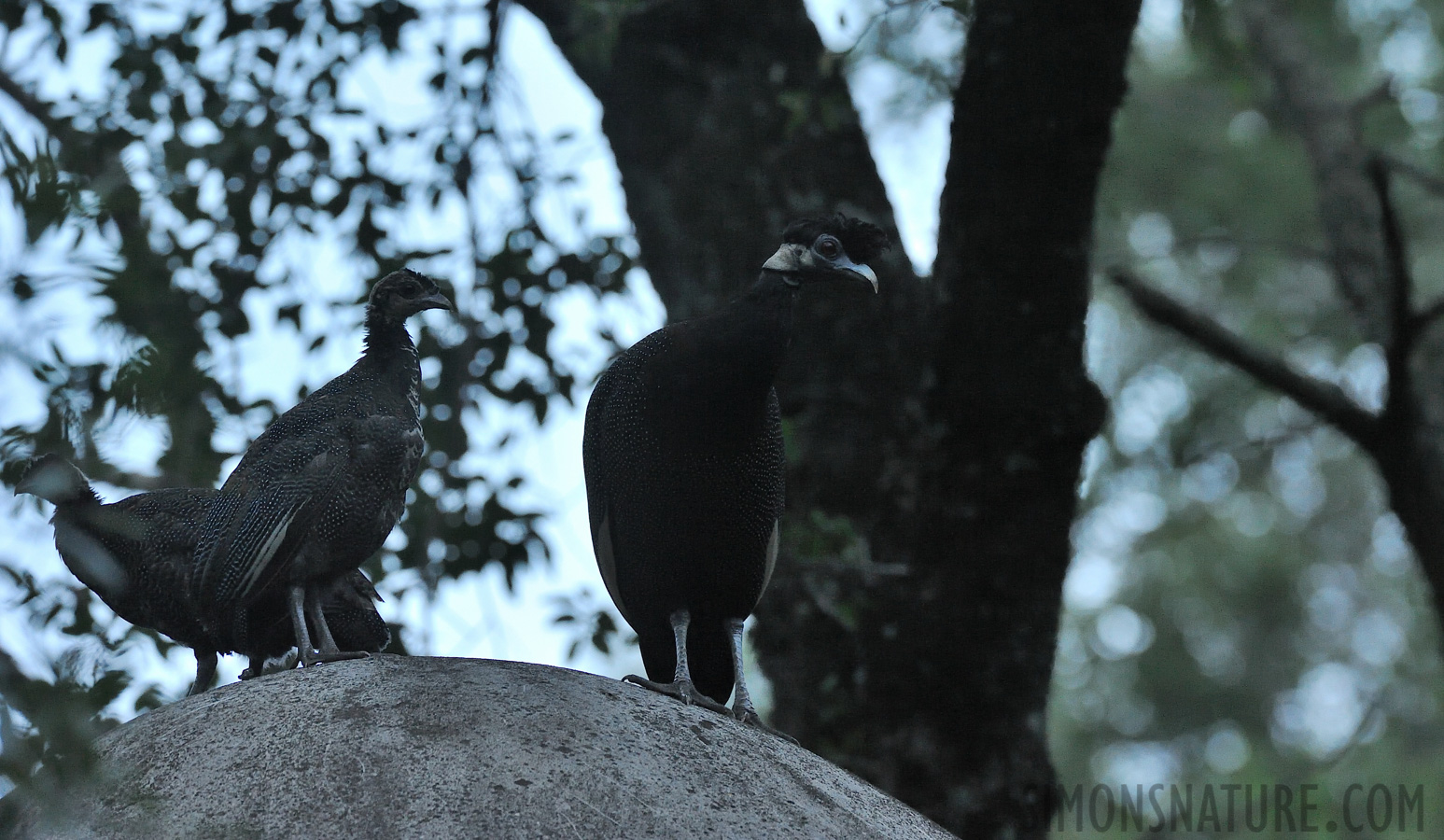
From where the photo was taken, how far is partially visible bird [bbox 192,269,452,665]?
4.38 meters

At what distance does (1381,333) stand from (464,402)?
15.7ft

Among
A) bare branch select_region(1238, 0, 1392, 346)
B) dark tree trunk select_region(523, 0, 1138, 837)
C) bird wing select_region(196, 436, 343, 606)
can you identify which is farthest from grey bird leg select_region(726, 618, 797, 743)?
bare branch select_region(1238, 0, 1392, 346)

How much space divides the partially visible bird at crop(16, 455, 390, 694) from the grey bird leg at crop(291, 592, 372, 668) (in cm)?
8

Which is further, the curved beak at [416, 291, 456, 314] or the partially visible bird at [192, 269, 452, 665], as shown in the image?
the curved beak at [416, 291, 456, 314]

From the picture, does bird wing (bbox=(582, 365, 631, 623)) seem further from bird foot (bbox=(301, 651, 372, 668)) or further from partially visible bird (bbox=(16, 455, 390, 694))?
bird foot (bbox=(301, 651, 372, 668))

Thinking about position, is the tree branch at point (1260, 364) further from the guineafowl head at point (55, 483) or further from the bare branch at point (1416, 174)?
the guineafowl head at point (55, 483)

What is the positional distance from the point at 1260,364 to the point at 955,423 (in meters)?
2.31

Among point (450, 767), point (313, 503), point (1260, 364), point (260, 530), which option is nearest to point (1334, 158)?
point (1260, 364)

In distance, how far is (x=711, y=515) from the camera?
485 cm

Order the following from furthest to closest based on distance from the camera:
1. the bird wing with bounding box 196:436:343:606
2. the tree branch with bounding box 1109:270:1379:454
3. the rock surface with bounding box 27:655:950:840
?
the tree branch with bounding box 1109:270:1379:454
the bird wing with bounding box 196:436:343:606
the rock surface with bounding box 27:655:950:840

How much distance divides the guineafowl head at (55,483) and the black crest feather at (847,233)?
89.6 inches

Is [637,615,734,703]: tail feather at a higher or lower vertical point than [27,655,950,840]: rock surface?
higher

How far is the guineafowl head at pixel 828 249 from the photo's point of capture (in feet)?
15.8

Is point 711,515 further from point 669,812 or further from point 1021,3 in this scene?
point 1021,3
